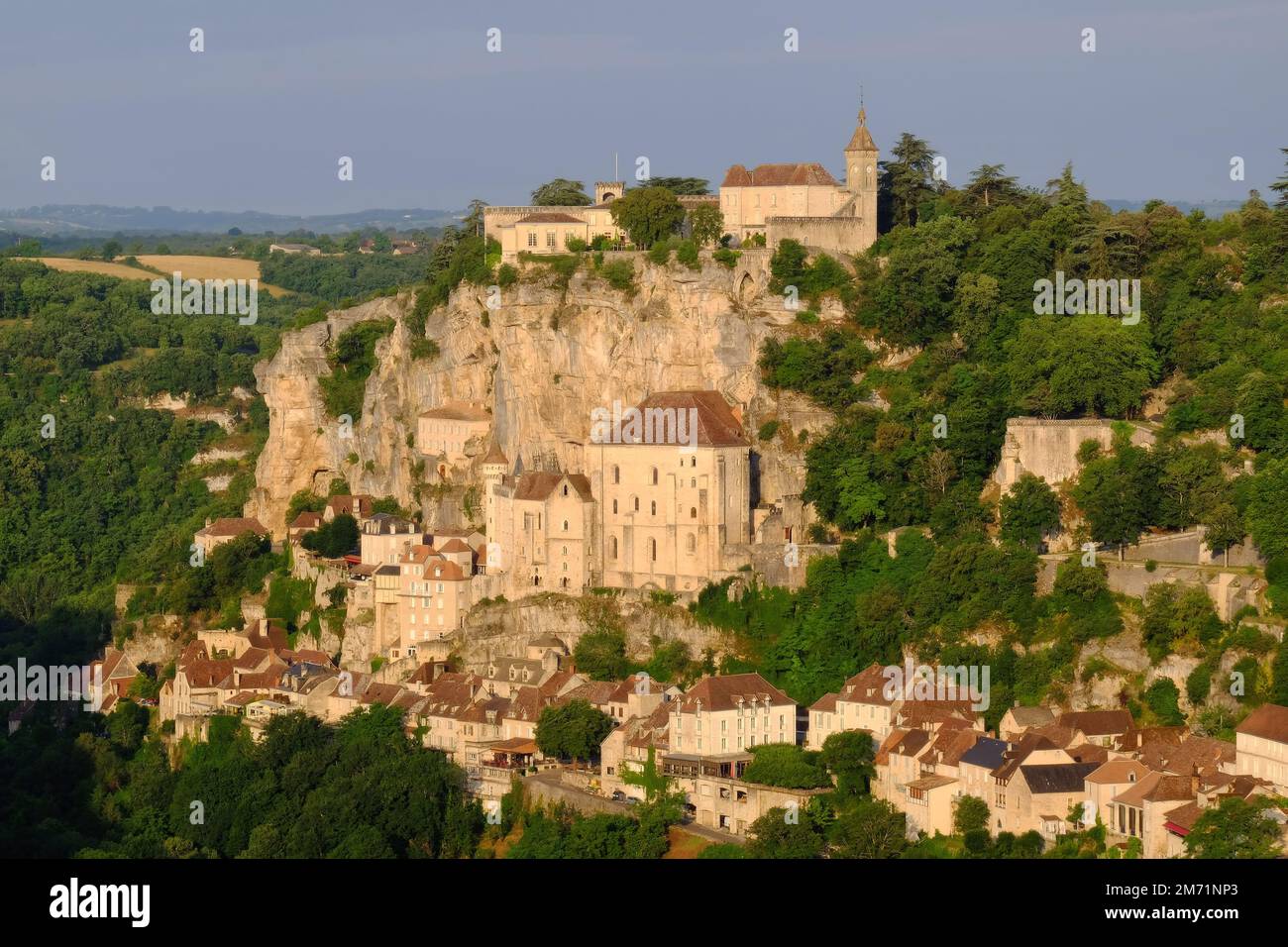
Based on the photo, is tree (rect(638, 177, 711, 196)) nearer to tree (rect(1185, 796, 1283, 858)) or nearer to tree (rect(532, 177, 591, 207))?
tree (rect(532, 177, 591, 207))

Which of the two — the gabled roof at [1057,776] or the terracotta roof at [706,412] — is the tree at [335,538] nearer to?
the terracotta roof at [706,412]

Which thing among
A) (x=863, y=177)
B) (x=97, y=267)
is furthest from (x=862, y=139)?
(x=97, y=267)

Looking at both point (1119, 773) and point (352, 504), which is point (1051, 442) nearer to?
point (1119, 773)

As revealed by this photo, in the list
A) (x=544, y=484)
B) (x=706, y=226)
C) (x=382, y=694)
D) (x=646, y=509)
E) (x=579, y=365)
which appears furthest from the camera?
(x=706, y=226)

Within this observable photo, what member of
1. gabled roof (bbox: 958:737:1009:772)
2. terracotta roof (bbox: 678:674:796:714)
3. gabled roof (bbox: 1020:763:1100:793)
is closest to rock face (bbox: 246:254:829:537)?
terracotta roof (bbox: 678:674:796:714)
